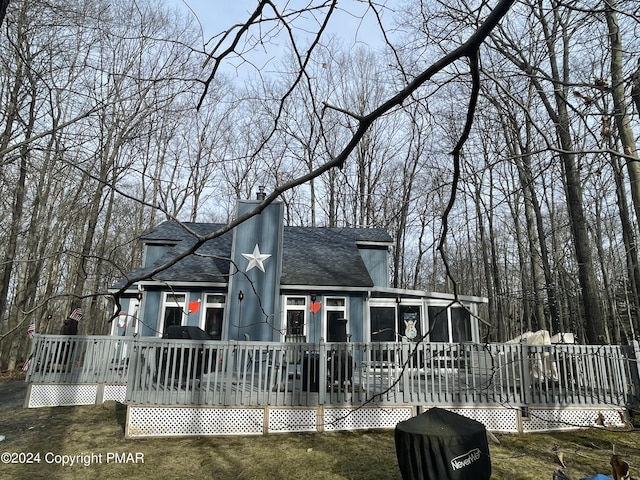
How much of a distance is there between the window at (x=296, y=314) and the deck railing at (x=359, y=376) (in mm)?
4737

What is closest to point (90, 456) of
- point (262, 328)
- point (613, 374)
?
point (262, 328)

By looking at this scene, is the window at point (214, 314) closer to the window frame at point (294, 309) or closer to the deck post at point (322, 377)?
the window frame at point (294, 309)

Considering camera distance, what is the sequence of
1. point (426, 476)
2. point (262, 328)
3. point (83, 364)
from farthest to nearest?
point (262, 328) → point (83, 364) → point (426, 476)

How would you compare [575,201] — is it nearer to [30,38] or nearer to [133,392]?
[133,392]

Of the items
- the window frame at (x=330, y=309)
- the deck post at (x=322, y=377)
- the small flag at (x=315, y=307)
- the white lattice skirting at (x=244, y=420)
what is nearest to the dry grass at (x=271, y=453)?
the white lattice skirting at (x=244, y=420)

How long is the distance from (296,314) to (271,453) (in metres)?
6.59

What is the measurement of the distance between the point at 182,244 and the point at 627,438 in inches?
552

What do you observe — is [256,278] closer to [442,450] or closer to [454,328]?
[454,328]

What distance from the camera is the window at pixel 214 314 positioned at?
1227cm

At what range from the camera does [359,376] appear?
22.8 ft

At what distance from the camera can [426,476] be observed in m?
4.09

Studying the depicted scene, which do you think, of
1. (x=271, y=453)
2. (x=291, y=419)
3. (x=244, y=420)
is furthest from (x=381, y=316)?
(x=271, y=453)

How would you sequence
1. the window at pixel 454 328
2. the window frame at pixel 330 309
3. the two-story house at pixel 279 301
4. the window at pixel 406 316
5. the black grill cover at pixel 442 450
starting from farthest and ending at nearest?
1. the window at pixel 406 316
2. the window at pixel 454 328
3. the window frame at pixel 330 309
4. the two-story house at pixel 279 301
5. the black grill cover at pixel 442 450

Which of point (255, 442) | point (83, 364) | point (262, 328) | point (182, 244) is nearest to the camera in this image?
point (255, 442)
